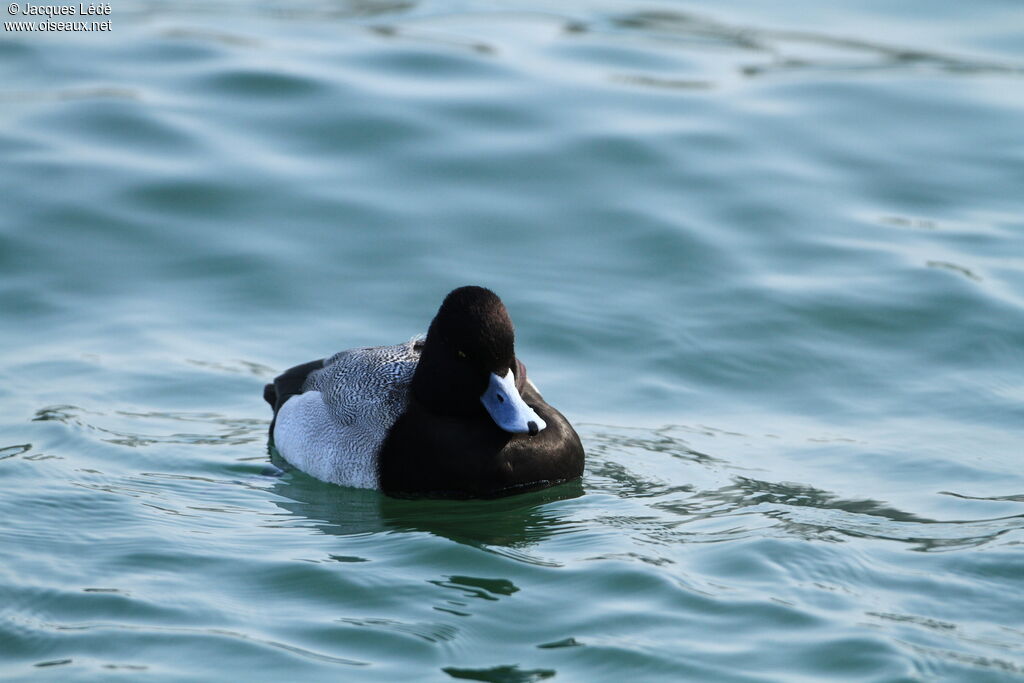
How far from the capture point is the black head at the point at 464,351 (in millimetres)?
8336

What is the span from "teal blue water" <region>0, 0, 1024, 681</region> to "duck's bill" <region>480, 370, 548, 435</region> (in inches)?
18.3

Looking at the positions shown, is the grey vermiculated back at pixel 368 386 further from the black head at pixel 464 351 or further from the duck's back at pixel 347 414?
the black head at pixel 464 351

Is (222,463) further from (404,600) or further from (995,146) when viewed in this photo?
(995,146)

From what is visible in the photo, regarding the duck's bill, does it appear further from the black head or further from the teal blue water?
the teal blue water

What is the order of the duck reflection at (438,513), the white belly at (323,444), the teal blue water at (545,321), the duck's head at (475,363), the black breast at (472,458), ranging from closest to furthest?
the teal blue water at (545,321), the duck reflection at (438,513), the duck's head at (475,363), the black breast at (472,458), the white belly at (323,444)

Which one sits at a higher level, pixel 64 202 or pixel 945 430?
pixel 64 202

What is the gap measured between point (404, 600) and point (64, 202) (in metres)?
7.31

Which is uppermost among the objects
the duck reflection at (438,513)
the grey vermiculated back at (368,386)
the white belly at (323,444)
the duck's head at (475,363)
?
the duck's head at (475,363)

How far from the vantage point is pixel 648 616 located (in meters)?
6.95

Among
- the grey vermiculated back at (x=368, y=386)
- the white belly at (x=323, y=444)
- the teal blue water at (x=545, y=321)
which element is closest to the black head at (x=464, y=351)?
the grey vermiculated back at (x=368, y=386)

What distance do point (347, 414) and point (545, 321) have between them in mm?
2628

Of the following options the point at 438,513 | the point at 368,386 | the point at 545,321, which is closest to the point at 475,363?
the point at 438,513

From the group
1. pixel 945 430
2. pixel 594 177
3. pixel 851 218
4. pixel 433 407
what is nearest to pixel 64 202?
pixel 594 177

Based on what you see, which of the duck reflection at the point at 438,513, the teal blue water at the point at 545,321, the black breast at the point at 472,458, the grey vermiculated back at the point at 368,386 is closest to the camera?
the teal blue water at the point at 545,321
